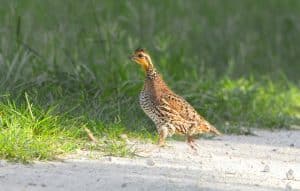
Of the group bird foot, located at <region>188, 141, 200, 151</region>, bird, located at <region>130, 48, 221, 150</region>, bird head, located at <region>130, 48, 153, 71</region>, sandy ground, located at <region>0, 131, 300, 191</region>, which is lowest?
sandy ground, located at <region>0, 131, 300, 191</region>

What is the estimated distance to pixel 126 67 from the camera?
32.1 ft

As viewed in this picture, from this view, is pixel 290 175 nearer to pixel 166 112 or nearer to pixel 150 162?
pixel 150 162

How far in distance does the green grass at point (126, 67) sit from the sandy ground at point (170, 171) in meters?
0.26

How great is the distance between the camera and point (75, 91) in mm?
8805

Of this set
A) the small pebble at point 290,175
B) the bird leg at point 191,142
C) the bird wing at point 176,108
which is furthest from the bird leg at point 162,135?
the small pebble at point 290,175

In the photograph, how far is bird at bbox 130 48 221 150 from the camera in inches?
300

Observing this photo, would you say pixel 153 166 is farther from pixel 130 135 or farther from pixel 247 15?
pixel 247 15

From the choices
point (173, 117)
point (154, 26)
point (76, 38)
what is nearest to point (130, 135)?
point (173, 117)

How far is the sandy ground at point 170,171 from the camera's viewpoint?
232 inches

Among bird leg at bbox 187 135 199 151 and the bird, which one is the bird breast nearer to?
the bird

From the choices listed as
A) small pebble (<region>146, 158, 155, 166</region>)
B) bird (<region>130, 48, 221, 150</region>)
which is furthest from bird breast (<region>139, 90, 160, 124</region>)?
small pebble (<region>146, 158, 155, 166</region>)

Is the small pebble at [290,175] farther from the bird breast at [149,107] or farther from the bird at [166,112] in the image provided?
the bird breast at [149,107]

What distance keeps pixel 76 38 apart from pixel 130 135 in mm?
2953

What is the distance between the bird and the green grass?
268 millimetres
